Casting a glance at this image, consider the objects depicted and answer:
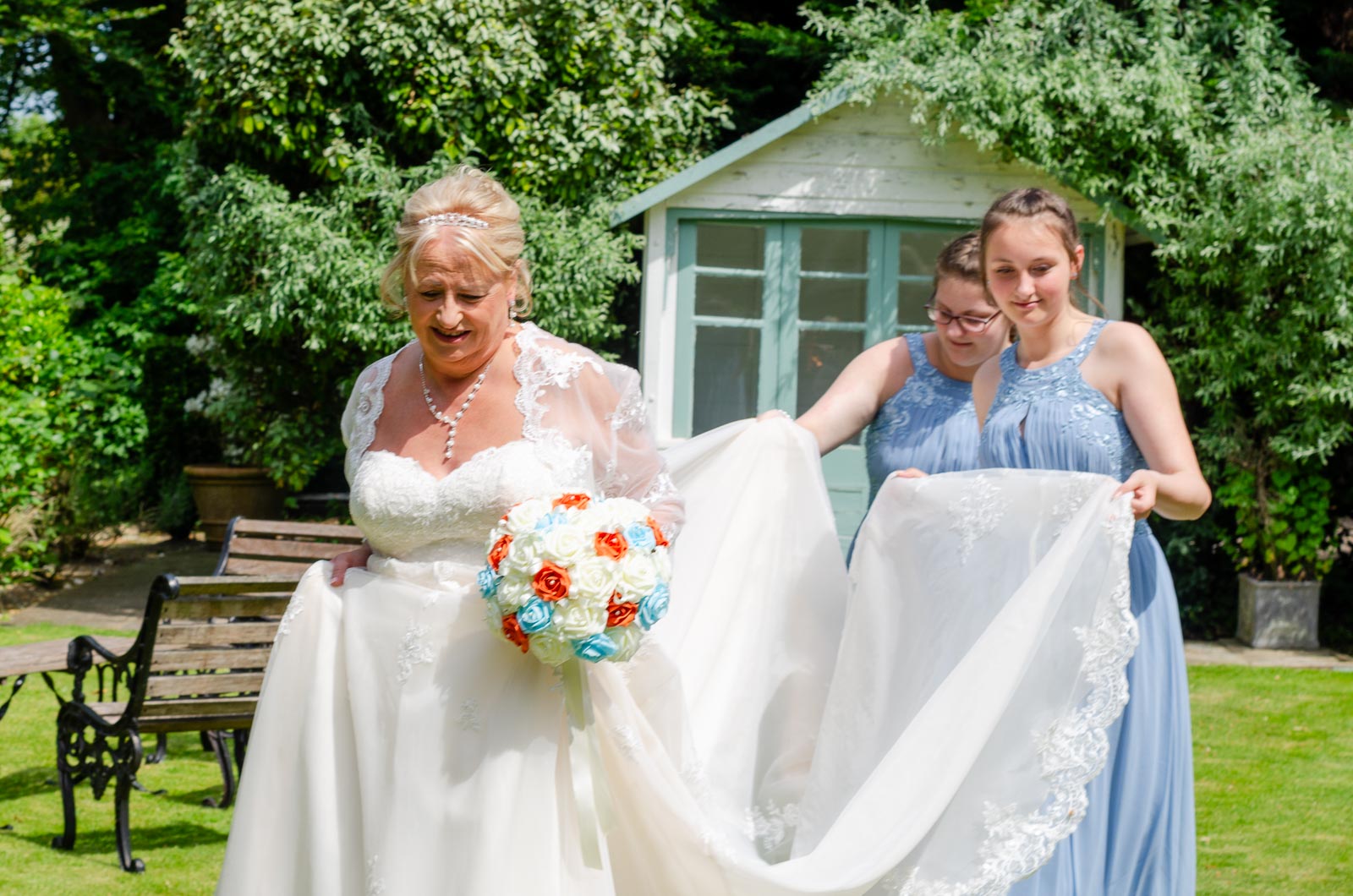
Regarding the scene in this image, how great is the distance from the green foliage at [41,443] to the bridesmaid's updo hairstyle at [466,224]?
829cm

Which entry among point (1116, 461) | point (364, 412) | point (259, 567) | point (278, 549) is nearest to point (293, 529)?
point (278, 549)

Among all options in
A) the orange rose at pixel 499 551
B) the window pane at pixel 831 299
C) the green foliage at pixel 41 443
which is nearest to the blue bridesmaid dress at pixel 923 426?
the orange rose at pixel 499 551

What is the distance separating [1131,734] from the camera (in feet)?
11.1

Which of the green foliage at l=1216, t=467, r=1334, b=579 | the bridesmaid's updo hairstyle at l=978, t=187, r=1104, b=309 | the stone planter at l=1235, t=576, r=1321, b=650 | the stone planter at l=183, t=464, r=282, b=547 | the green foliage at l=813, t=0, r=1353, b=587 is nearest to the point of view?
the bridesmaid's updo hairstyle at l=978, t=187, r=1104, b=309

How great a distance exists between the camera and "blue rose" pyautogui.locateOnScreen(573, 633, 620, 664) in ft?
9.66

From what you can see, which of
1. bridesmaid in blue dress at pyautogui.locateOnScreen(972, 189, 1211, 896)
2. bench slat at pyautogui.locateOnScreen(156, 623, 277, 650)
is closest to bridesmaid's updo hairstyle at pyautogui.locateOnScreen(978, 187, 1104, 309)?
bridesmaid in blue dress at pyautogui.locateOnScreen(972, 189, 1211, 896)

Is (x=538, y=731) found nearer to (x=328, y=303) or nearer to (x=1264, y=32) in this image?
(x=328, y=303)

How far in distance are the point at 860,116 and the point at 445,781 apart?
27.4 ft

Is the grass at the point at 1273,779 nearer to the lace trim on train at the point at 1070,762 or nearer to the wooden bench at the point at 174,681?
the lace trim on train at the point at 1070,762

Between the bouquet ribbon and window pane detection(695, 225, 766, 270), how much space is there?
785 cm

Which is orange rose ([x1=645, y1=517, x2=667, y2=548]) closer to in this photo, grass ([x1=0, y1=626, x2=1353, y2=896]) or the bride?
the bride

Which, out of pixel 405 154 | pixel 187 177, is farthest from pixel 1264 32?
pixel 187 177

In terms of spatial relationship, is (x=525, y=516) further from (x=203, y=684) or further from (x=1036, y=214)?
(x=203, y=684)

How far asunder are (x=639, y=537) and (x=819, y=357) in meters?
7.85
